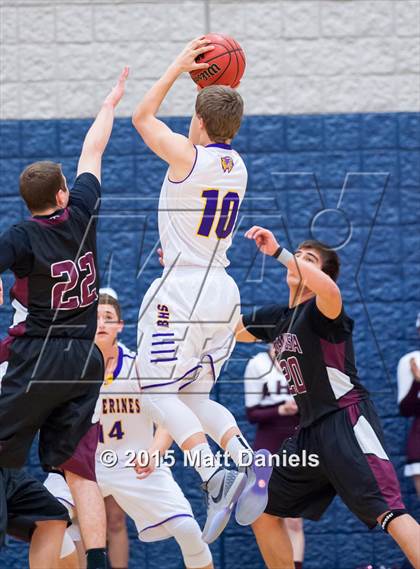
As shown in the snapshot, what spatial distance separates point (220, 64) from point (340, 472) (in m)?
2.51

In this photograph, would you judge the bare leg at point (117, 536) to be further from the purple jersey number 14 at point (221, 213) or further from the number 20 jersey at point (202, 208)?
the purple jersey number 14 at point (221, 213)

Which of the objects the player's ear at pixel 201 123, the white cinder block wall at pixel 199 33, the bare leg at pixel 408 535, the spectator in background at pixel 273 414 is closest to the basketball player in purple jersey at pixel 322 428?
the bare leg at pixel 408 535

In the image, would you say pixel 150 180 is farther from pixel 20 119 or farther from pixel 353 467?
pixel 353 467

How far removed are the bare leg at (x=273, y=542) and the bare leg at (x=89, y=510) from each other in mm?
1155

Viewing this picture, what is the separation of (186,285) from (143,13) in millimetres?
3913

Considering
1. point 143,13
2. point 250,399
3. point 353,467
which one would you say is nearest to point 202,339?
point 353,467

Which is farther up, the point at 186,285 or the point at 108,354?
the point at 108,354

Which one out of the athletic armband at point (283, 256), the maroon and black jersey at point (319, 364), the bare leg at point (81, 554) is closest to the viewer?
the athletic armband at point (283, 256)

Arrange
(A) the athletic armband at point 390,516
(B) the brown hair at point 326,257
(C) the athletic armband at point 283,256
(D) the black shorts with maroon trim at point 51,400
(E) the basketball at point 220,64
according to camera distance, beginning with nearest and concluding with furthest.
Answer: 1. (D) the black shorts with maroon trim at point 51,400
2. (C) the athletic armband at point 283,256
3. (E) the basketball at point 220,64
4. (A) the athletic armband at point 390,516
5. (B) the brown hair at point 326,257

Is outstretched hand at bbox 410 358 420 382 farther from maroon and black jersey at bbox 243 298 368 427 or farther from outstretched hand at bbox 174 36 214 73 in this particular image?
outstretched hand at bbox 174 36 214 73

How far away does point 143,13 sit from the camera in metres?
10.0

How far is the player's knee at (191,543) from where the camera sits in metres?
8.26

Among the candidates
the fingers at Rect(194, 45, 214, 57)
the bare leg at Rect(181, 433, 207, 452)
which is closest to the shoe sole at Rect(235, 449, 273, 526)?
the bare leg at Rect(181, 433, 207, 452)

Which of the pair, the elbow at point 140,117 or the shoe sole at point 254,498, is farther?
the shoe sole at point 254,498
